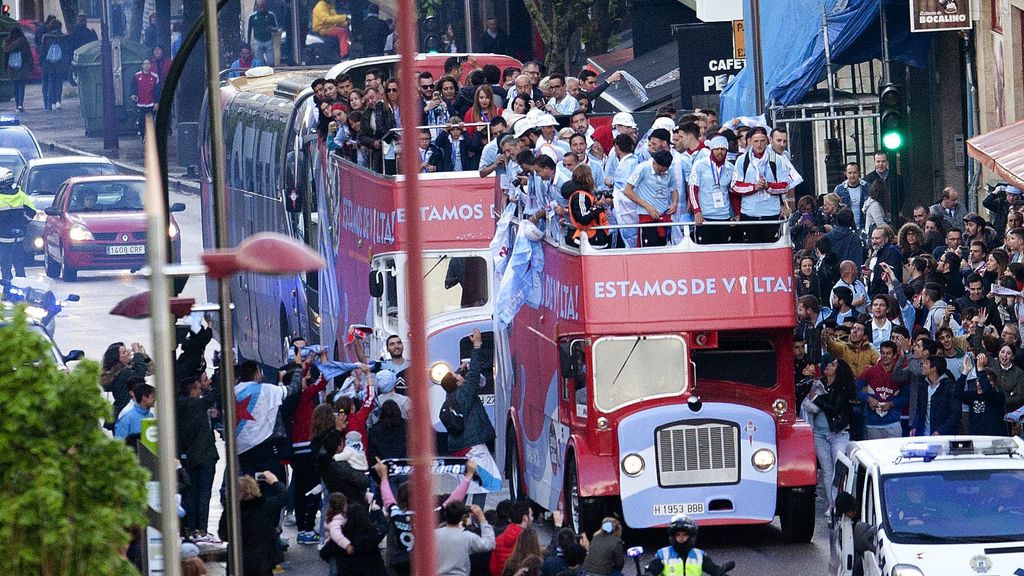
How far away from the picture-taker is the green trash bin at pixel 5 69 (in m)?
56.5

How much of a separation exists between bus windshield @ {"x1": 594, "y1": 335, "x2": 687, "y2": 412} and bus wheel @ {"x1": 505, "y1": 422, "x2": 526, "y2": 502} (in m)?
2.62

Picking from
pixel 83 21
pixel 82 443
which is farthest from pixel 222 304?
pixel 83 21

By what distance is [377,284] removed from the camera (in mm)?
24938

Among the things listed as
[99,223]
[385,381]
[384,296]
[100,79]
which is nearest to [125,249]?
[99,223]

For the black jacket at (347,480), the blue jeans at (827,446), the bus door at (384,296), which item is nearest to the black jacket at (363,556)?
the black jacket at (347,480)

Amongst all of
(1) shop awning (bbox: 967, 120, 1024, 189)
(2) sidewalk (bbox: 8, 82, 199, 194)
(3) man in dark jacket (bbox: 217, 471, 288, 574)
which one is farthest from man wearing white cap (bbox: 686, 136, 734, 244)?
(2) sidewalk (bbox: 8, 82, 199, 194)

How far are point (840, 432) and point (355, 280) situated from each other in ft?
26.4

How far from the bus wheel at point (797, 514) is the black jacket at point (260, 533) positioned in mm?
5013

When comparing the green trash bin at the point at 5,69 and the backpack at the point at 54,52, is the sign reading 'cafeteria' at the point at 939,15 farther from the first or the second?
the backpack at the point at 54,52

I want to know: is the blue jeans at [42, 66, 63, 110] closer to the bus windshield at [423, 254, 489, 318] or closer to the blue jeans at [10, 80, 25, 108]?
the blue jeans at [10, 80, 25, 108]

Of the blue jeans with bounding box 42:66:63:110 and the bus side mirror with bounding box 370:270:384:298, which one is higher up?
the blue jeans with bounding box 42:66:63:110

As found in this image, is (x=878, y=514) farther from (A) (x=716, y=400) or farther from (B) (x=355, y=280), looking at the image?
(B) (x=355, y=280)

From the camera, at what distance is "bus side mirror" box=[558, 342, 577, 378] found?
19.4 m

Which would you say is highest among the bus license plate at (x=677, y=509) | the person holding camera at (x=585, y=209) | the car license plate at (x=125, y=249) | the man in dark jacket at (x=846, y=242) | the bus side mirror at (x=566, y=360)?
the person holding camera at (x=585, y=209)
